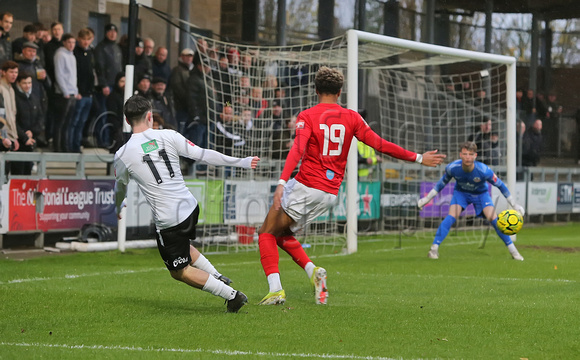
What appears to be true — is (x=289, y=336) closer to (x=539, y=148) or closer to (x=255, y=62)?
Result: (x=255, y=62)

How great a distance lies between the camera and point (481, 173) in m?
12.8

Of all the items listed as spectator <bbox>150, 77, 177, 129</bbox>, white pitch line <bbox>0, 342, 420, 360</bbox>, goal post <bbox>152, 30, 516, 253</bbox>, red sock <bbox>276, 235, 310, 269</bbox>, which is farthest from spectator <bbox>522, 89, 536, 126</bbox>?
white pitch line <bbox>0, 342, 420, 360</bbox>

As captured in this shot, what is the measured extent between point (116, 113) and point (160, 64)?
157 centimetres

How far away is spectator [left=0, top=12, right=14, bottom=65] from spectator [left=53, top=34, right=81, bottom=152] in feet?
2.61

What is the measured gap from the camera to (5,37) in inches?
A: 511

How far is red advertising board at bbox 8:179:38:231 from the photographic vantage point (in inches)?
492

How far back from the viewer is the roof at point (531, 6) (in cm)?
2509

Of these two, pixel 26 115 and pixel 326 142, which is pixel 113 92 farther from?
pixel 326 142

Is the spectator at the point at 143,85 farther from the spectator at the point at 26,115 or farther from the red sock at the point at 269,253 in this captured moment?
the red sock at the point at 269,253

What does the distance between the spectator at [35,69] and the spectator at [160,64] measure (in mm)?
2401

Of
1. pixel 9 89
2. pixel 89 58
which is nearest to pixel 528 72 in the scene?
pixel 89 58

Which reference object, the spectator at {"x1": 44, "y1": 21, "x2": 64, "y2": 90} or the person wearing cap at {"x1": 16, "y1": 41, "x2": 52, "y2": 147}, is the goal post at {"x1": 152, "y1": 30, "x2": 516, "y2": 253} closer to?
the spectator at {"x1": 44, "y1": 21, "x2": 64, "y2": 90}

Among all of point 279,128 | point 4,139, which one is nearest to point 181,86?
point 279,128

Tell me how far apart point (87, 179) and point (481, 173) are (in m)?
6.59
